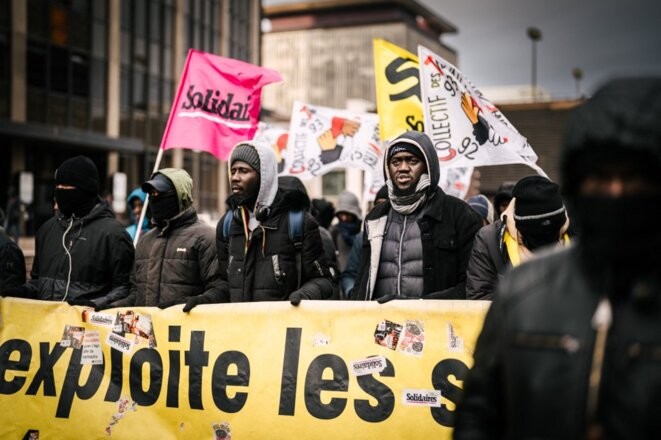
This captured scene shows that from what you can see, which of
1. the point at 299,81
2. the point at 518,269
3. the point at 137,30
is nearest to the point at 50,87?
the point at 137,30

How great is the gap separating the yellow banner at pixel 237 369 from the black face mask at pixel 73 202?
0.68m

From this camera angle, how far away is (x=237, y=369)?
4.80 metres

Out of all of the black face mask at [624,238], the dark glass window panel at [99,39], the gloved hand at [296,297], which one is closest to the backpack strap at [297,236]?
the gloved hand at [296,297]

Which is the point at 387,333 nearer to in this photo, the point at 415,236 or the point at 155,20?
the point at 415,236

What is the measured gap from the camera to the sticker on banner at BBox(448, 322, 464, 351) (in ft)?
14.9

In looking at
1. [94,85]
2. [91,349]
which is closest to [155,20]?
[94,85]

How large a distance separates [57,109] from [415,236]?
92.9 feet

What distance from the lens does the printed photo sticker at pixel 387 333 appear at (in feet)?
15.2

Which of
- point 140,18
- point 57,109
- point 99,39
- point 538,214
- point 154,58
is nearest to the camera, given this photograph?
point 538,214

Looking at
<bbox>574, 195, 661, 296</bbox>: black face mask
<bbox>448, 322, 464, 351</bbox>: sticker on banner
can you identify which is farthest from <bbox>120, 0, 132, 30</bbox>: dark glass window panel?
<bbox>574, 195, 661, 296</bbox>: black face mask

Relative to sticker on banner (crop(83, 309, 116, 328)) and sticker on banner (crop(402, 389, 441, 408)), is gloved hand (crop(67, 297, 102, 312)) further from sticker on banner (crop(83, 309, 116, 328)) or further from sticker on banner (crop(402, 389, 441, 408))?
sticker on banner (crop(402, 389, 441, 408))

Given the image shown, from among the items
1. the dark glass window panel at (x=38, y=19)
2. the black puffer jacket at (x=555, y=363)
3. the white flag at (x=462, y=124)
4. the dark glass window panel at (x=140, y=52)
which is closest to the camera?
the black puffer jacket at (x=555, y=363)

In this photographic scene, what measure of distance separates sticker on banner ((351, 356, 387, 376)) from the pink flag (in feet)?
12.1

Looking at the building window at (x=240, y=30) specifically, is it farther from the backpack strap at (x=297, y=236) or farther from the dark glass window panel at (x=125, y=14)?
the backpack strap at (x=297, y=236)
